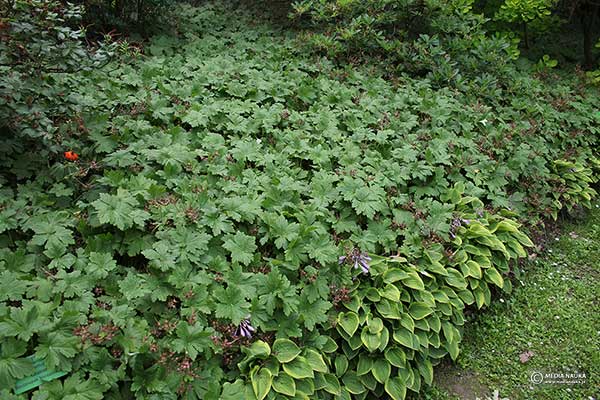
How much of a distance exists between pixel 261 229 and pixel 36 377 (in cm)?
135

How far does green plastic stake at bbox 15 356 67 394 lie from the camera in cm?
195

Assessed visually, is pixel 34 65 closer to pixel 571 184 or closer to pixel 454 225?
pixel 454 225

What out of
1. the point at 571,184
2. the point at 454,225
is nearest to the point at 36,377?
the point at 454,225

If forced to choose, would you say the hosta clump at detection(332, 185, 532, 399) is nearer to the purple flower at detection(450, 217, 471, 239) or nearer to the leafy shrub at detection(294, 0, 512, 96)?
the purple flower at detection(450, 217, 471, 239)

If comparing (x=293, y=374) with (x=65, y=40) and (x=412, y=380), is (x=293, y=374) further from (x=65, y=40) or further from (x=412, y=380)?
(x=65, y=40)

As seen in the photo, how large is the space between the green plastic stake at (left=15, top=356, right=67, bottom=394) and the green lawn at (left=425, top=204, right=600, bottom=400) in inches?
82.5

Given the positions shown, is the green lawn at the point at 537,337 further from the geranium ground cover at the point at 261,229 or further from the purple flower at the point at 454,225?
the purple flower at the point at 454,225

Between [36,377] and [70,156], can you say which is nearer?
[36,377]

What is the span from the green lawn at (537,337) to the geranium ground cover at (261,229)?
209 mm

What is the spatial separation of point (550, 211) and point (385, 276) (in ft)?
6.77

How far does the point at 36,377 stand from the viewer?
198 cm

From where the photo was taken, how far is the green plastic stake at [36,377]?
6.40 feet

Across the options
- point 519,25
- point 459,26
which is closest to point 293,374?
point 459,26

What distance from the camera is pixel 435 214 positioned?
335cm
